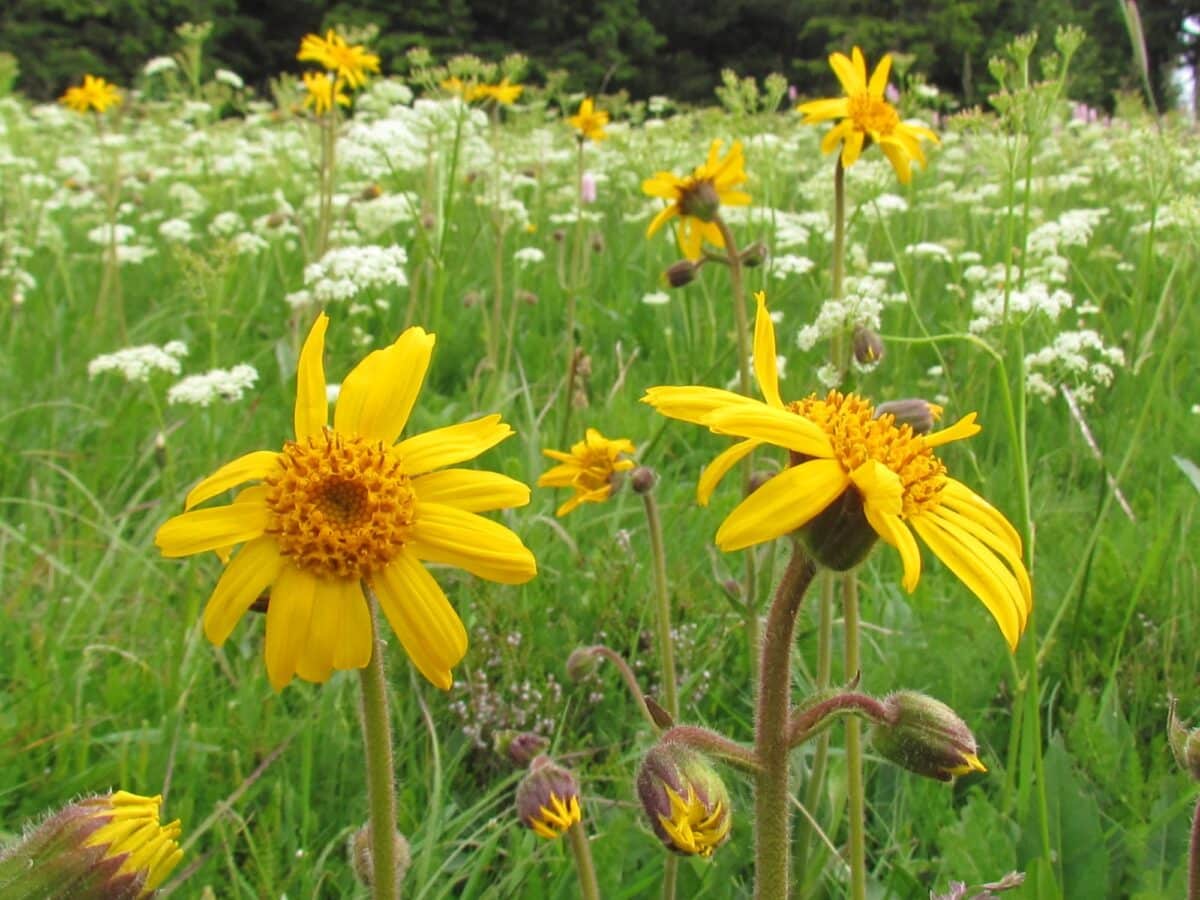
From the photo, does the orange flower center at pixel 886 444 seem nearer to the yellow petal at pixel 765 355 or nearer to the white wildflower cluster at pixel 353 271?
the yellow petal at pixel 765 355

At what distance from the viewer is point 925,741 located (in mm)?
926

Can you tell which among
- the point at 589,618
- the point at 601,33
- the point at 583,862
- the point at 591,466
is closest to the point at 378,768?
the point at 583,862

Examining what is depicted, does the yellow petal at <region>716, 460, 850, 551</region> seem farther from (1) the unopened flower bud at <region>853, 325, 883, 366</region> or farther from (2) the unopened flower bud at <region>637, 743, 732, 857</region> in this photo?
(1) the unopened flower bud at <region>853, 325, 883, 366</region>

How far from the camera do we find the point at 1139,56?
1.92m

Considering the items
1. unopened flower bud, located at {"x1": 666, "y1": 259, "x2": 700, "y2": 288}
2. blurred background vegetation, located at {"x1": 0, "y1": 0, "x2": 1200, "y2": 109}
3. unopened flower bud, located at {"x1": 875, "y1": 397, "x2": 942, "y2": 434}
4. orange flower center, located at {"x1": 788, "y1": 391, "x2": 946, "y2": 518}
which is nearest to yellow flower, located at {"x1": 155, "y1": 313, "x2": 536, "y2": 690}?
orange flower center, located at {"x1": 788, "y1": 391, "x2": 946, "y2": 518}

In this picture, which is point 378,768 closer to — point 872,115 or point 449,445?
point 449,445

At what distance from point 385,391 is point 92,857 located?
437 mm

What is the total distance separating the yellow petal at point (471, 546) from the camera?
0.94 meters

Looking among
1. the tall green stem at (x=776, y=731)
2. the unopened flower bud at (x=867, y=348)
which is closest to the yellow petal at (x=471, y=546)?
the tall green stem at (x=776, y=731)

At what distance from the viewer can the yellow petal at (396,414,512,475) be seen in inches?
38.7

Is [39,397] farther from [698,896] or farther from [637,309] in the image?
[698,896]

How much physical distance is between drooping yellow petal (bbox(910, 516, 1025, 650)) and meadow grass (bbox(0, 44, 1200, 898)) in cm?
44

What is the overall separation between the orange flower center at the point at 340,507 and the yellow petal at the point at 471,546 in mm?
17

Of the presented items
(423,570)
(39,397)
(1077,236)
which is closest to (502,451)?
(39,397)
